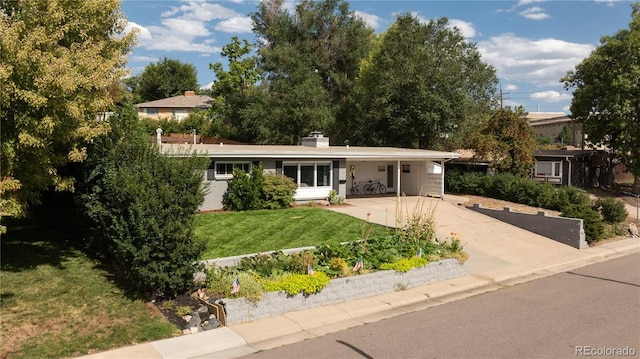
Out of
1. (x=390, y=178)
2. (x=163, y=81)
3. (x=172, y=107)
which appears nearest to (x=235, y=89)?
(x=172, y=107)

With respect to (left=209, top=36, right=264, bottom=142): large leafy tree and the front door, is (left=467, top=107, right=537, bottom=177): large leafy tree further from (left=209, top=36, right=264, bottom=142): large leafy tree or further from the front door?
(left=209, top=36, right=264, bottom=142): large leafy tree

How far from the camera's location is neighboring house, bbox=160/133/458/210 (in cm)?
1834

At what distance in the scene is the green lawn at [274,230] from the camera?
507 inches

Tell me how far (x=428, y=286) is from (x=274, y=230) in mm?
5639

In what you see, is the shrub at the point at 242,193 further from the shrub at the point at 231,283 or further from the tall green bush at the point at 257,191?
the shrub at the point at 231,283

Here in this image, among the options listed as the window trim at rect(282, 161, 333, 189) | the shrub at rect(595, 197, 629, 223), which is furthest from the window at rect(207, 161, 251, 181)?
the shrub at rect(595, 197, 629, 223)

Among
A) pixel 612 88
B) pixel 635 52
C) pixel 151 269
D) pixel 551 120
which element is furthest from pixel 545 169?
pixel 551 120

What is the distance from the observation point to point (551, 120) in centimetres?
8344

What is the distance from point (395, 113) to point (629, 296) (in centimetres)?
2395

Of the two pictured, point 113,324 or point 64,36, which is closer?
point 113,324

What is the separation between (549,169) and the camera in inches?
1320

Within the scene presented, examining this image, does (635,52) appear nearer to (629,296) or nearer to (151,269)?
(629,296)

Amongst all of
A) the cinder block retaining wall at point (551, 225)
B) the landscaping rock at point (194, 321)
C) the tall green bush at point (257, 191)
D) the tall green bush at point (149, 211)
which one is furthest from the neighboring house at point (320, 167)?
the landscaping rock at point (194, 321)

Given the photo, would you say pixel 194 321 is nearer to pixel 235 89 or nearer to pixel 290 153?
pixel 290 153
